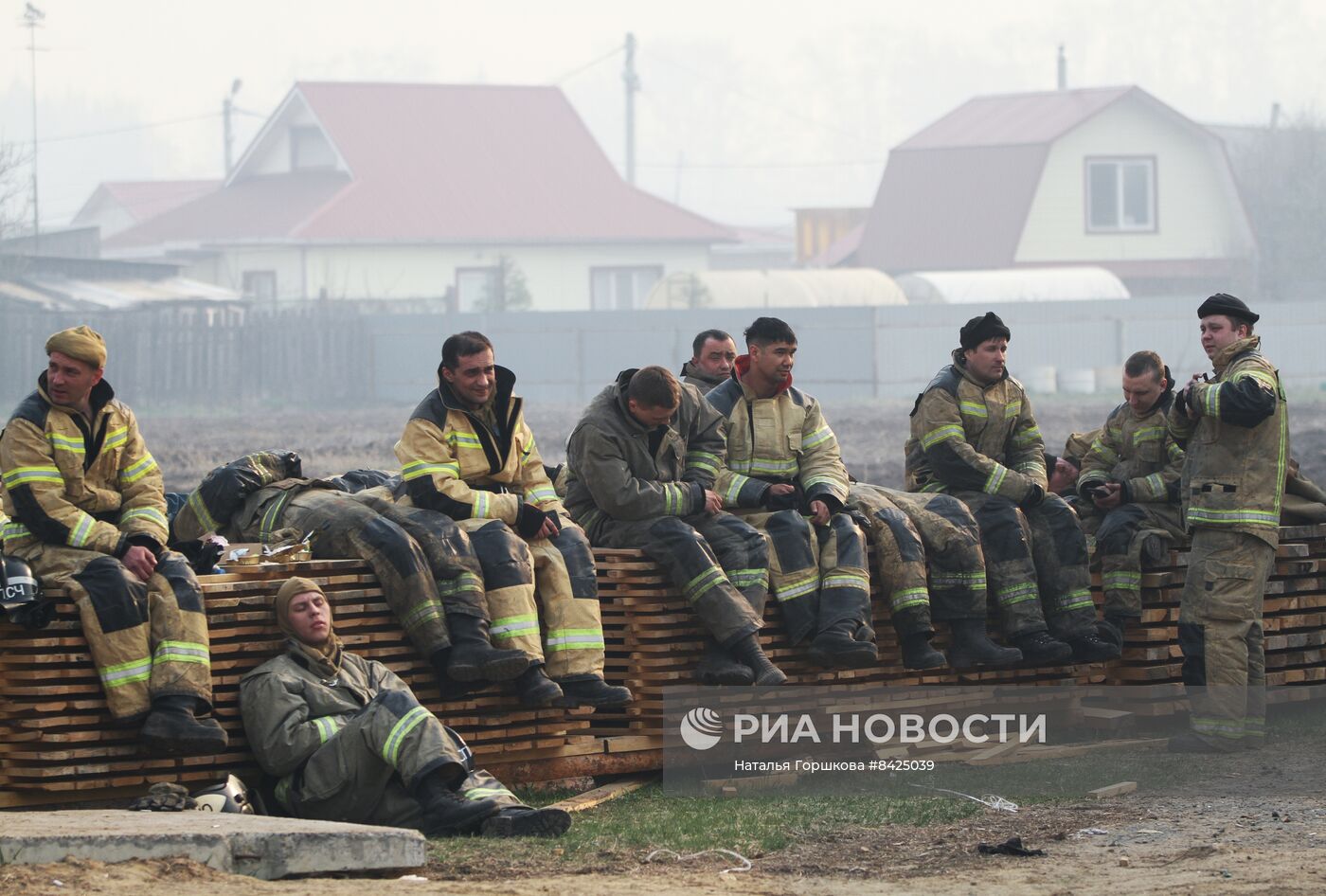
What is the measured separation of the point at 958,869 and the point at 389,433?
26407 millimetres

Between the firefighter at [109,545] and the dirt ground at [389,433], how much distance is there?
15.5 m

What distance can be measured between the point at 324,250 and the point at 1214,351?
44586mm

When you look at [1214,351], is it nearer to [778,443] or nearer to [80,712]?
[778,443]

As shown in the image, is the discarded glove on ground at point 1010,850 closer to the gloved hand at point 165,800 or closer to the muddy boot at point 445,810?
the muddy boot at point 445,810

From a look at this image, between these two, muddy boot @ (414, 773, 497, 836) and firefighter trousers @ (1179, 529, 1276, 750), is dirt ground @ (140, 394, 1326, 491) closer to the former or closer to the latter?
firefighter trousers @ (1179, 529, 1276, 750)

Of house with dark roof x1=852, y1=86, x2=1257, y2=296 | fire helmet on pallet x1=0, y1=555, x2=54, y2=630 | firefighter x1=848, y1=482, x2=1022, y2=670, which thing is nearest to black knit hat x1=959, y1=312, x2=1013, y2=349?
firefighter x1=848, y1=482, x2=1022, y2=670

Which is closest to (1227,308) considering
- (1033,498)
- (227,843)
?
(1033,498)

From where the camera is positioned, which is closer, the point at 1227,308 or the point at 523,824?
the point at 523,824

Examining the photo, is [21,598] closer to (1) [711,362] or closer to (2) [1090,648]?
(1) [711,362]

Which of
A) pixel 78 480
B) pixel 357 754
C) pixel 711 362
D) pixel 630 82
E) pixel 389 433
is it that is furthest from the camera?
pixel 630 82

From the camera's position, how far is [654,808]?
9.16m

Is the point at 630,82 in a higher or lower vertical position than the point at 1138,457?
higher

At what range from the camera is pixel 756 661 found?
969cm

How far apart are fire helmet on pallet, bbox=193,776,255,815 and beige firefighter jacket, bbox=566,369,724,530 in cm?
240
